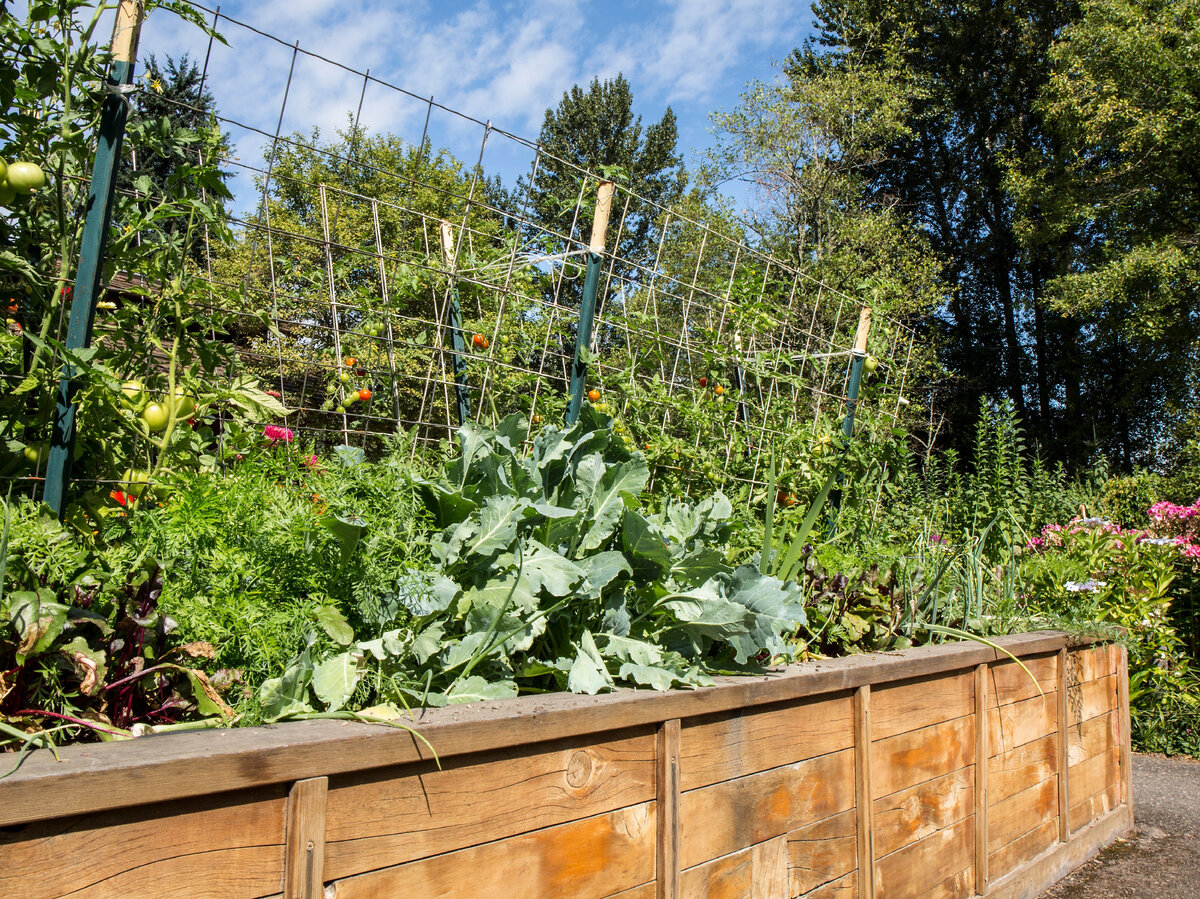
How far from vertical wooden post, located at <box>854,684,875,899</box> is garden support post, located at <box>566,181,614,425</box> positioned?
125 centimetres

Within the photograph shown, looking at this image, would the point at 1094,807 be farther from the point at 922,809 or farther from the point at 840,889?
the point at 840,889

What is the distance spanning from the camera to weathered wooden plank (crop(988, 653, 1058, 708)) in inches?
95.2

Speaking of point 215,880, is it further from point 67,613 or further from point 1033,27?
point 1033,27

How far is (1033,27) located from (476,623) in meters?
21.1

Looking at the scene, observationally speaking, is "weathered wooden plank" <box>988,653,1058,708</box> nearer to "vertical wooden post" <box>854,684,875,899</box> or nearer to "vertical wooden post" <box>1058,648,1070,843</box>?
"vertical wooden post" <box>1058,648,1070,843</box>

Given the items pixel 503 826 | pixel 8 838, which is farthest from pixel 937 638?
pixel 8 838

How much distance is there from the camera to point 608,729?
4.39 ft

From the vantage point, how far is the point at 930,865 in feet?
6.84

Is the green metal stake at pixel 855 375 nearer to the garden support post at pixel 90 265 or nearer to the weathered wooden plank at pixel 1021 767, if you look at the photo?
the weathered wooden plank at pixel 1021 767

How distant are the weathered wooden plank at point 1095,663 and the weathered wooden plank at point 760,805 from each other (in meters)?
1.58

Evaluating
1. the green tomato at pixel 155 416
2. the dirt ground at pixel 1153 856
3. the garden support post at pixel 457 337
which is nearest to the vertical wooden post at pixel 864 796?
the dirt ground at pixel 1153 856

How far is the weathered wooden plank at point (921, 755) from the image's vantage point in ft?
6.37

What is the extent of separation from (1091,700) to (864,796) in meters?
1.70

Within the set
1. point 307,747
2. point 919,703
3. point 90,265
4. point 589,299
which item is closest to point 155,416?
point 90,265
